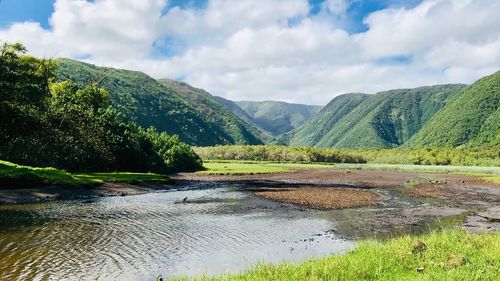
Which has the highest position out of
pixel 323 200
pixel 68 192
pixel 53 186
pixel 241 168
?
pixel 53 186

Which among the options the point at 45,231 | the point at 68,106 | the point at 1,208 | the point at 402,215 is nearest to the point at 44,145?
the point at 68,106

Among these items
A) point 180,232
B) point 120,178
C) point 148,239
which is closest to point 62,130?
point 120,178

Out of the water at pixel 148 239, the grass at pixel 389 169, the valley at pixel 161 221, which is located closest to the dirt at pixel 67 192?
the valley at pixel 161 221

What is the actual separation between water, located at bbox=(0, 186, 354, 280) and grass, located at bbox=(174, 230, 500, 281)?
5.25 metres

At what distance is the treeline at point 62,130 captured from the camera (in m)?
64.3

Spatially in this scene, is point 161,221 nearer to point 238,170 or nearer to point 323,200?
point 323,200

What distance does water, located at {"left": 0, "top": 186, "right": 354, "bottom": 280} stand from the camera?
2077cm

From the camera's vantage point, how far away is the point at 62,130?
245 feet

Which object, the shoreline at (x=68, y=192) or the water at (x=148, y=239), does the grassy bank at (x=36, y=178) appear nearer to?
the shoreline at (x=68, y=192)

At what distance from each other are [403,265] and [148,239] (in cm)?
1757

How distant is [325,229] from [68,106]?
6291cm

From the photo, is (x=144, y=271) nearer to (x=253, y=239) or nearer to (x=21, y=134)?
(x=253, y=239)

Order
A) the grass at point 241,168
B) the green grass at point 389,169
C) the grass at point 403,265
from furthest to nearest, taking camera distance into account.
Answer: the green grass at point 389,169
the grass at point 241,168
the grass at point 403,265

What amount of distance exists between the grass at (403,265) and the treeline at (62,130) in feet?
192
